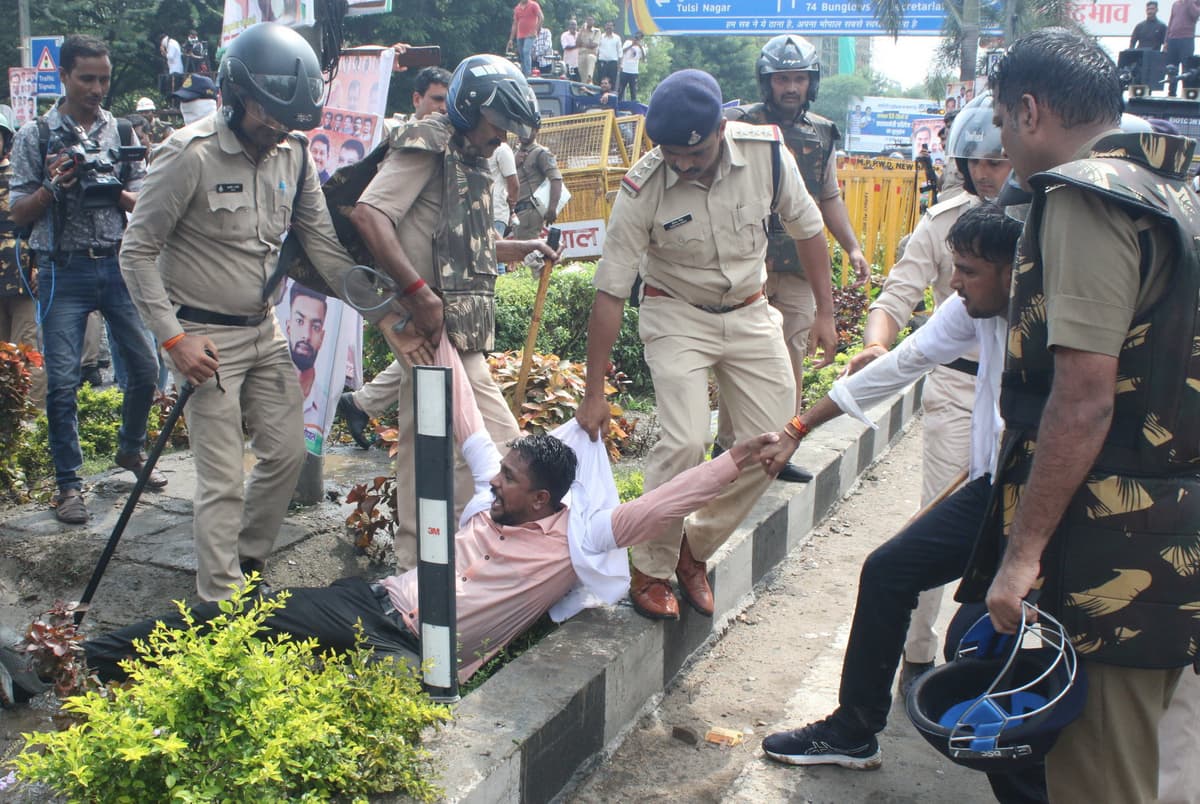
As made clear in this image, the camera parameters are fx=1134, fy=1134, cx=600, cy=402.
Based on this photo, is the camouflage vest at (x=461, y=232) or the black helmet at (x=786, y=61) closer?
the camouflage vest at (x=461, y=232)

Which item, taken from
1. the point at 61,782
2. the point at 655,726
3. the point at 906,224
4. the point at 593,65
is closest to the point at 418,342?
the point at 655,726

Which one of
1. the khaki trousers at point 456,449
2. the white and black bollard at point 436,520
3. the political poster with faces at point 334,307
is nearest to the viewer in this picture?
the white and black bollard at point 436,520

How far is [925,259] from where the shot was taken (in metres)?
3.98

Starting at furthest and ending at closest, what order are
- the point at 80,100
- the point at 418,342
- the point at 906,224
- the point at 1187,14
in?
the point at 1187,14 → the point at 906,224 → the point at 80,100 → the point at 418,342

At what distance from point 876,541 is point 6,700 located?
375 cm

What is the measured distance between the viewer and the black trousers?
10.2ft

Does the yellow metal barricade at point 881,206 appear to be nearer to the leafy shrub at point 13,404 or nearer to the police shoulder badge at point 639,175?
the police shoulder badge at point 639,175

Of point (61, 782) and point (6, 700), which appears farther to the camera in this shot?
point (6, 700)

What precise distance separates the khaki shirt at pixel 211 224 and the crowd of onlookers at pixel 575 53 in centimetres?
2026

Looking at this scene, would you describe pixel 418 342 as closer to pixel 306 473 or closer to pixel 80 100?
pixel 306 473

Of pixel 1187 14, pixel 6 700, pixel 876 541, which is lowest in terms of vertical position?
pixel 876 541

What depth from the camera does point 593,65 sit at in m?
26.2

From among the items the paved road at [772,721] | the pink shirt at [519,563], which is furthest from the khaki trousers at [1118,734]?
the pink shirt at [519,563]

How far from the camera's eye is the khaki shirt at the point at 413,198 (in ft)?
12.7
